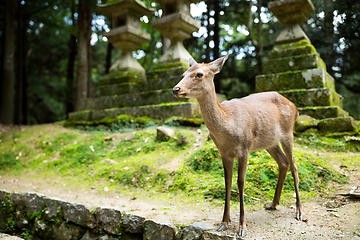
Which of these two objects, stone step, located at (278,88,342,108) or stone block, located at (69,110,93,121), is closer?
stone step, located at (278,88,342,108)

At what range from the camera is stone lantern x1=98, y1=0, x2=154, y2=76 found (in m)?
9.46

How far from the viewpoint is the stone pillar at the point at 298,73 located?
650 cm

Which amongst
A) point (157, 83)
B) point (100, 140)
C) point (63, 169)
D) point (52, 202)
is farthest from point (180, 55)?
point (52, 202)

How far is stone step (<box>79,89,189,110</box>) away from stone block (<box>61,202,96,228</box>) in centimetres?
425

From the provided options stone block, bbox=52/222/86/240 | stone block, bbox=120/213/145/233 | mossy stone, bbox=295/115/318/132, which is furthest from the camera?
mossy stone, bbox=295/115/318/132

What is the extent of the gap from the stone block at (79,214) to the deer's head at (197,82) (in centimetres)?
263

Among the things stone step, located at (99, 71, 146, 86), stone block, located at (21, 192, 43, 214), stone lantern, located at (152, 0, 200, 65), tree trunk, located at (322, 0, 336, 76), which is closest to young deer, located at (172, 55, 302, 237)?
stone block, located at (21, 192, 43, 214)

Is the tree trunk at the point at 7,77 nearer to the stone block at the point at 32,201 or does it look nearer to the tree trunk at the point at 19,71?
the tree trunk at the point at 19,71

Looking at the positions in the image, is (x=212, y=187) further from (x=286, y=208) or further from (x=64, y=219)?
(x=64, y=219)

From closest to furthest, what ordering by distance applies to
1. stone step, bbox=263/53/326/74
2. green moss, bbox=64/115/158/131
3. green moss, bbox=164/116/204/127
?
stone step, bbox=263/53/326/74 < green moss, bbox=164/116/204/127 < green moss, bbox=64/115/158/131

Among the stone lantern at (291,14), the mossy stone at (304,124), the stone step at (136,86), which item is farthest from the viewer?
the stone step at (136,86)

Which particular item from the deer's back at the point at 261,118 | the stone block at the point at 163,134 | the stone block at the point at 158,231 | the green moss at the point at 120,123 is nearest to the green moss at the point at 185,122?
the stone block at the point at 163,134

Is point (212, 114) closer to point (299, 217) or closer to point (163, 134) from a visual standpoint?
point (299, 217)

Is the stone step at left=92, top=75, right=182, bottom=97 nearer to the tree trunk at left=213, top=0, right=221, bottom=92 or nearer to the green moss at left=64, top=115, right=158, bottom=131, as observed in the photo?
the green moss at left=64, top=115, right=158, bottom=131
